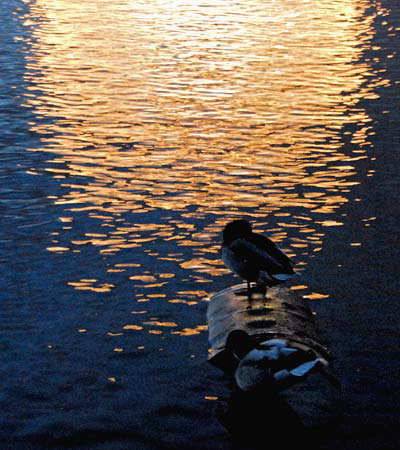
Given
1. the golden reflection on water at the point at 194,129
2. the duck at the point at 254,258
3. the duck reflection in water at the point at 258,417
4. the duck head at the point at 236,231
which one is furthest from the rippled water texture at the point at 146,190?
the duck head at the point at 236,231

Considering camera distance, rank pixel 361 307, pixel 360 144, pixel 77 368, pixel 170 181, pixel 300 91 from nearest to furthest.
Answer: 1. pixel 77 368
2. pixel 361 307
3. pixel 170 181
4. pixel 360 144
5. pixel 300 91

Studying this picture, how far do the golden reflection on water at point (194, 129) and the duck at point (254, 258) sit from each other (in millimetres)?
886

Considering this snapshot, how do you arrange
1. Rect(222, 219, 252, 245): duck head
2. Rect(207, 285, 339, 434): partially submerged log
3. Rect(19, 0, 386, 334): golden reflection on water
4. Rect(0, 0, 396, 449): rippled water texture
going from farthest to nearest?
Rect(19, 0, 386, 334): golden reflection on water < Rect(222, 219, 252, 245): duck head < Rect(0, 0, 396, 449): rippled water texture < Rect(207, 285, 339, 434): partially submerged log

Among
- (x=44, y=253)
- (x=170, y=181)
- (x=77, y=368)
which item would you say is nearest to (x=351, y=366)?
(x=77, y=368)

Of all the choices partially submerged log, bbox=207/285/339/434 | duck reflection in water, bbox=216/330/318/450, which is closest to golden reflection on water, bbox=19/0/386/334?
partially submerged log, bbox=207/285/339/434

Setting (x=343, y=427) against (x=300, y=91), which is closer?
(x=343, y=427)

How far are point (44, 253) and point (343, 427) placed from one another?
19.0 feet

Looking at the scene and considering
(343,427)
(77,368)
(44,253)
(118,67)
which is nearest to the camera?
(343,427)

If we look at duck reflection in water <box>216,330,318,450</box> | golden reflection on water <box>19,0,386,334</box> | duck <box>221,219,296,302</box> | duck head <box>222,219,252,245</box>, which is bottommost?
golden reflection on water <box>19,0,386,334</box>

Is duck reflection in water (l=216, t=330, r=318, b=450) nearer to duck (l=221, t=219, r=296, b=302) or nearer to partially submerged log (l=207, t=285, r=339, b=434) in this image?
partially submerged log (l=207, t=285, r=339, b=434)

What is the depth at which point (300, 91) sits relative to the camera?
24.3 meters

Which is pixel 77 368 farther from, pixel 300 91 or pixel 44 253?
pixel 300 91

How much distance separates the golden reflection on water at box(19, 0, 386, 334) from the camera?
44.9 feet

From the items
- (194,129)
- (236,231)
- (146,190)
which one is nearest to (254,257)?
(236,231)
